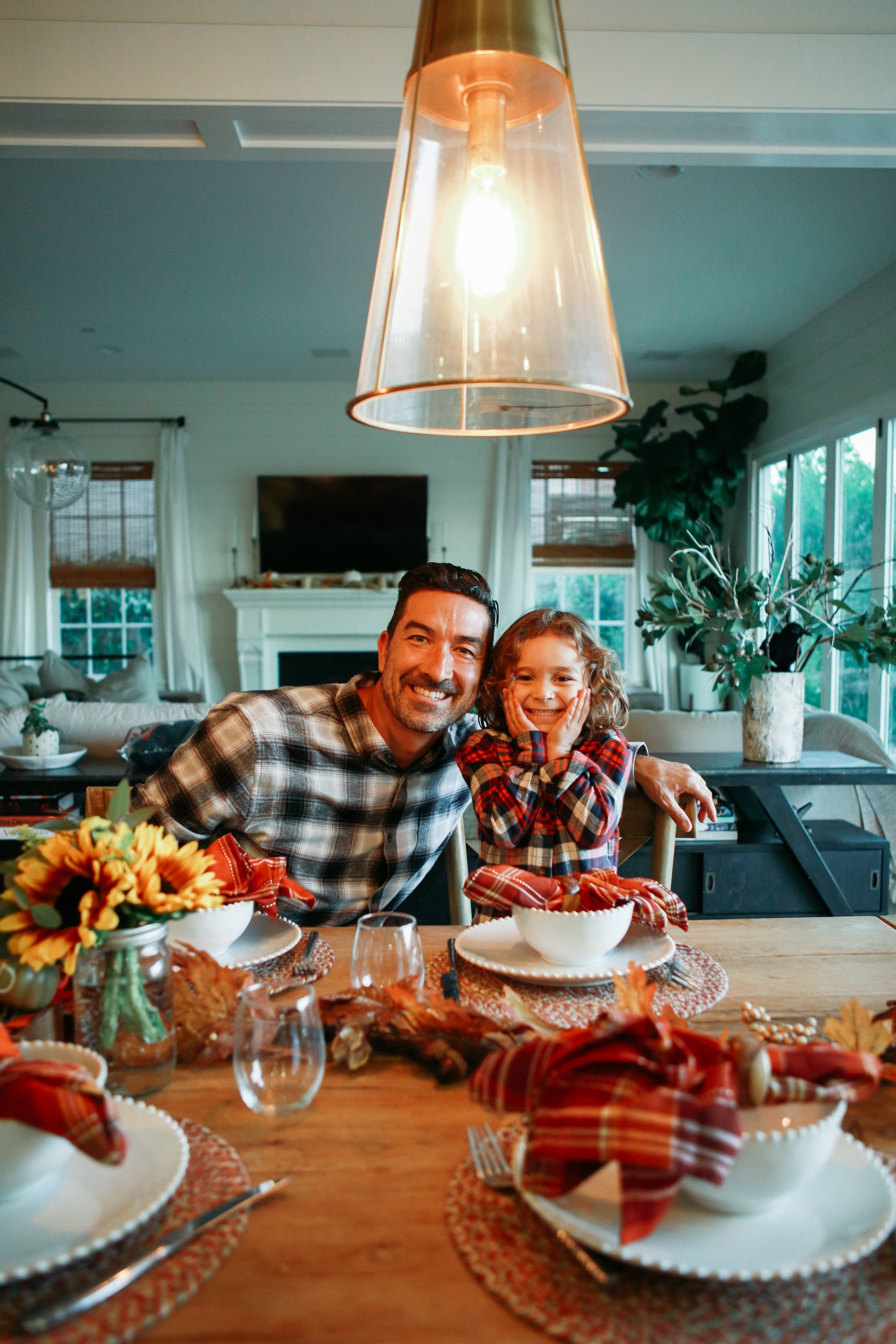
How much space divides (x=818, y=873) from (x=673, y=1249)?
7.01ft

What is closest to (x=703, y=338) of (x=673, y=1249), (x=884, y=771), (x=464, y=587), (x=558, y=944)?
(x=884, y=771)

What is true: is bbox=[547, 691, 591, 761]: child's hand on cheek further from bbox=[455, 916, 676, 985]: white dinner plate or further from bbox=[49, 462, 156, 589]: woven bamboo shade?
bbox=[49, 462, 156, 589]: woven bamboo shade

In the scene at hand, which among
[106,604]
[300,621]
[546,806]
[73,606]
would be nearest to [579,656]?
[546,806]

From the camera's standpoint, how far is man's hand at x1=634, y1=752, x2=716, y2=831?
1587mm

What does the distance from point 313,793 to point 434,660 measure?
1.04ft

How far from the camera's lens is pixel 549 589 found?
803 cm

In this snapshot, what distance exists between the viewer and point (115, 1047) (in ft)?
2.74

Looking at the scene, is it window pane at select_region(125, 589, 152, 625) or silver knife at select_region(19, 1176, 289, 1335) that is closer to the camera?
silver knife at select_region(19, 1176, 289, 1335)

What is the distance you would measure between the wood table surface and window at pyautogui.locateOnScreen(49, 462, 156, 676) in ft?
23.9

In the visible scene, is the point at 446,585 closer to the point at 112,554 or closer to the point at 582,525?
the point at 582,525

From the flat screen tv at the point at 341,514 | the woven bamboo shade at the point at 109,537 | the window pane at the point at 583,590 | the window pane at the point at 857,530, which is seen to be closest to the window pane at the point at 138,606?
the woven bamboo shade at the point at 109,537

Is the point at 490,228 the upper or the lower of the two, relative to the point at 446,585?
upper

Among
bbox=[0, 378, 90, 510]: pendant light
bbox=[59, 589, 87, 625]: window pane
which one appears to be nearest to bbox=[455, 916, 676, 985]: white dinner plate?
bbox=[0, 378, 90, 510]: pendant light

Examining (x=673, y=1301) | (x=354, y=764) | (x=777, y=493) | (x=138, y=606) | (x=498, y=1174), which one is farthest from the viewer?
(x=138, y=606)
